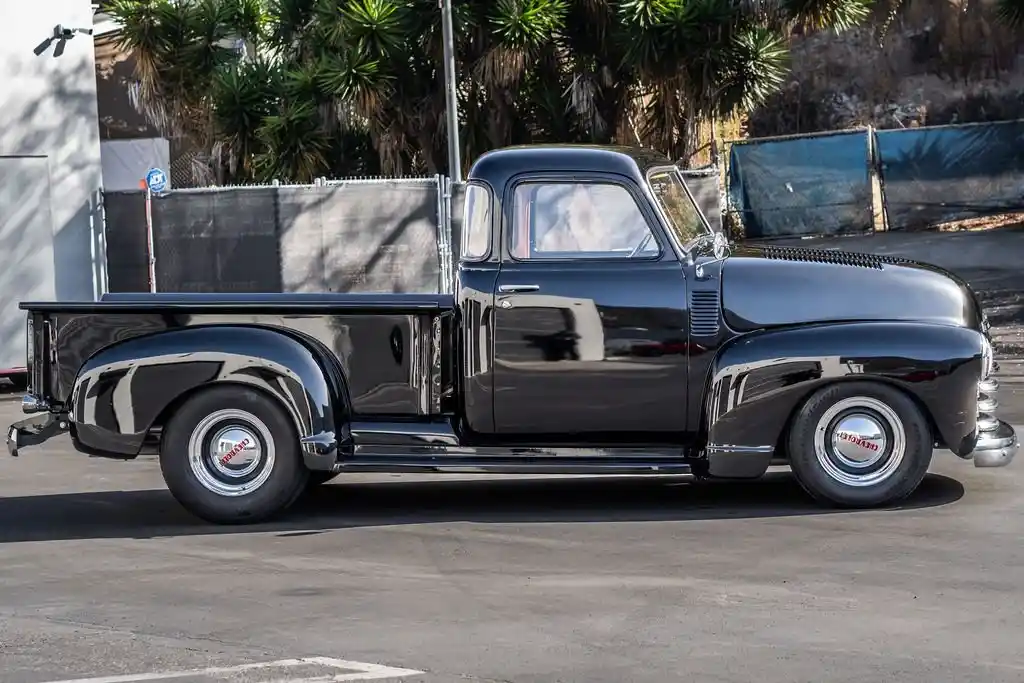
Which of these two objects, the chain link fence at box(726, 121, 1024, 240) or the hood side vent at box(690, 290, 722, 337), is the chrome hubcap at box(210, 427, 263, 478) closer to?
the hood side vent at box(690, 290, 722, 337)

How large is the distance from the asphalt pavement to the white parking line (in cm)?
1

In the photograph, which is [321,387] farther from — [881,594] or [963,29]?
[963,29]

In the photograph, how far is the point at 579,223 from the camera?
8.48 m

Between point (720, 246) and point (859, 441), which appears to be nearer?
point (859, 441)

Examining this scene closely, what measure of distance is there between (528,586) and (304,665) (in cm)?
143

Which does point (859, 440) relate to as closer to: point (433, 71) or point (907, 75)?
point (433, 71)

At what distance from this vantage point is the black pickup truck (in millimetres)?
8188

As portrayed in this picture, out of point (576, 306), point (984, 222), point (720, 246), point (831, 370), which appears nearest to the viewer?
point (831, 370)

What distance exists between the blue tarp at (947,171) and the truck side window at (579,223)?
66.4 feet

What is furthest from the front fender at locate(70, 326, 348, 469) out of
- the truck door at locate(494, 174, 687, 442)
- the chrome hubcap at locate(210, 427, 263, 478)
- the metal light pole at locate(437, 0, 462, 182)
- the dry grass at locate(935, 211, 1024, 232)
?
the dry grass at locate(935, 211, 1024, 232)

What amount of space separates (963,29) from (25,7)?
87.6 feet

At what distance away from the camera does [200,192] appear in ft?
61.0

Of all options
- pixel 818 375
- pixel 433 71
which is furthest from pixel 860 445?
pixel 433 71

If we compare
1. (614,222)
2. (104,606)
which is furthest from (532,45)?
(104,606)
